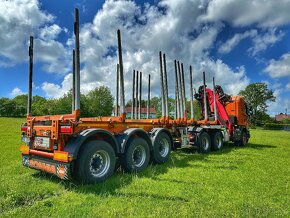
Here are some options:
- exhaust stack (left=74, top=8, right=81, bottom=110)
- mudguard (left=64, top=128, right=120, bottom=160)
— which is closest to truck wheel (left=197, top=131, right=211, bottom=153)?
mudguard (left=64, top=128, right=120, bottom=160)

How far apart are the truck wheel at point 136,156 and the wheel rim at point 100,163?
2.44 ft

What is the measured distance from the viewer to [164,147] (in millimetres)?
9156

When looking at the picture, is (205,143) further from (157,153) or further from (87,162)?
(87,162)

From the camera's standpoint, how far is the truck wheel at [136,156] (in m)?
7.06

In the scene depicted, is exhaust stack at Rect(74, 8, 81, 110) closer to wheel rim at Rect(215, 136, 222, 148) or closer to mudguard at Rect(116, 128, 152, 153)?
mudguard at Rect(116, 128, 152, 153)

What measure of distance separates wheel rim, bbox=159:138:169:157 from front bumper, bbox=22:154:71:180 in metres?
4.02

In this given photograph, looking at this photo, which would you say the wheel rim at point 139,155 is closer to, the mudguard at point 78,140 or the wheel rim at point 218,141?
the mudguard at point 78,140

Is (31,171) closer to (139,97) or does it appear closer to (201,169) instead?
(201,169)

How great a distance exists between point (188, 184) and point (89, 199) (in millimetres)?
2355

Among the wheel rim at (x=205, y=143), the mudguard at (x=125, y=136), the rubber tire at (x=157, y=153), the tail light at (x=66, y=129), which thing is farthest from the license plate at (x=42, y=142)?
the wheel rim at (x=205, y=143)

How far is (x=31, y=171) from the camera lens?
737 centimetres

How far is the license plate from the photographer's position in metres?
6.11

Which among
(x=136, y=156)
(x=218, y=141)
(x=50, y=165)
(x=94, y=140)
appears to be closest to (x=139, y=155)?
(x=136, y=156)

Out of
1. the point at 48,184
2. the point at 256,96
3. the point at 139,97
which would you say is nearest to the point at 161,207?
the point at 48,184
